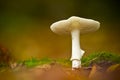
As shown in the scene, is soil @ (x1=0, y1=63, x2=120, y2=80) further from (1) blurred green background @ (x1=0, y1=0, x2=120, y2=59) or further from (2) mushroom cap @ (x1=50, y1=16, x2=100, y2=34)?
(1) blurred green background @ (x1=0, y1=0, x2=120, y2=59)

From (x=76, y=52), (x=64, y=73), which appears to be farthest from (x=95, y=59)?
(x=64, y=73)

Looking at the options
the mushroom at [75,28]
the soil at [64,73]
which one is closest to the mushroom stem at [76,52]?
the mushroom at [75,28]

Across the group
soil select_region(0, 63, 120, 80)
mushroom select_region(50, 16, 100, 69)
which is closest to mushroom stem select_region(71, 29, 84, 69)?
mushroom select_region(50, 16, 100, 69)

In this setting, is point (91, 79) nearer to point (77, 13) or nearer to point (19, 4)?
point (77, 13)

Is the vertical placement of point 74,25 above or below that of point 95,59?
above

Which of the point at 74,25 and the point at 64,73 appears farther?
the point at 74,25

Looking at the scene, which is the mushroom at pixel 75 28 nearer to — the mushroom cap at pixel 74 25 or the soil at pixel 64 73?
the mushroom cap at pixel 74 25

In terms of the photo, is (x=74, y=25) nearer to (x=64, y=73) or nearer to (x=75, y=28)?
(x=75, y=28)

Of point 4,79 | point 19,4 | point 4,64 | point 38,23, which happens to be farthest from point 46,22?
point 4,79
